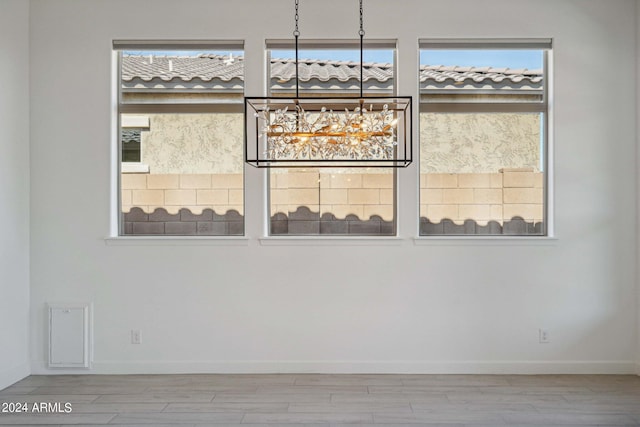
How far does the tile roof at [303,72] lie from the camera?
4445 millimetres

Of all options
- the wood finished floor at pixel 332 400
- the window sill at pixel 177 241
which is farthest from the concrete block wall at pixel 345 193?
the wood finished floor at pixel 332 400

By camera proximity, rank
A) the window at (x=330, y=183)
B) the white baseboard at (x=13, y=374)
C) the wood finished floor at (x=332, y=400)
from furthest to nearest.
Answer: the window at (x=330, y=183) → the white baseboard at (x=13, y=374) → the wood finished floor at (x=332, y=400)

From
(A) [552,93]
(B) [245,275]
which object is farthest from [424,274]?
(A) [552,93]

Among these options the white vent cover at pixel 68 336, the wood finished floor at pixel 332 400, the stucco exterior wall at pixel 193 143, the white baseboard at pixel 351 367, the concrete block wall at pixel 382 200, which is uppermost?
the stucco exterior wall at pixel 193 143

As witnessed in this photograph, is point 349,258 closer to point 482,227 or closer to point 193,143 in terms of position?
Result: point 482,227

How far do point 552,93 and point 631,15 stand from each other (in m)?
0.88

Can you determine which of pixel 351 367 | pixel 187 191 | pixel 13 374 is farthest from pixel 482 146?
pixel 13 374

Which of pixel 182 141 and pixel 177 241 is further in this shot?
pixel 182 141

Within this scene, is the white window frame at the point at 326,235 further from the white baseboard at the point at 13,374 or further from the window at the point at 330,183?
the white baseboard at the point at 13,374

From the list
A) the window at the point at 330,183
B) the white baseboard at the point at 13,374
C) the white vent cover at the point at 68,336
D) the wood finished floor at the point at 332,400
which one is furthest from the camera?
the window at the point at 330,183

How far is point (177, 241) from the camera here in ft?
14.4

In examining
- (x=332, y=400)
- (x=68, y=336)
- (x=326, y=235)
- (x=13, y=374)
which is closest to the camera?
(x=332, y=400)

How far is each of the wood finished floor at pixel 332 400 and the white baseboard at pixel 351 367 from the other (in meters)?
0.07

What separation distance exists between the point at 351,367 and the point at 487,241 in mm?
1501
